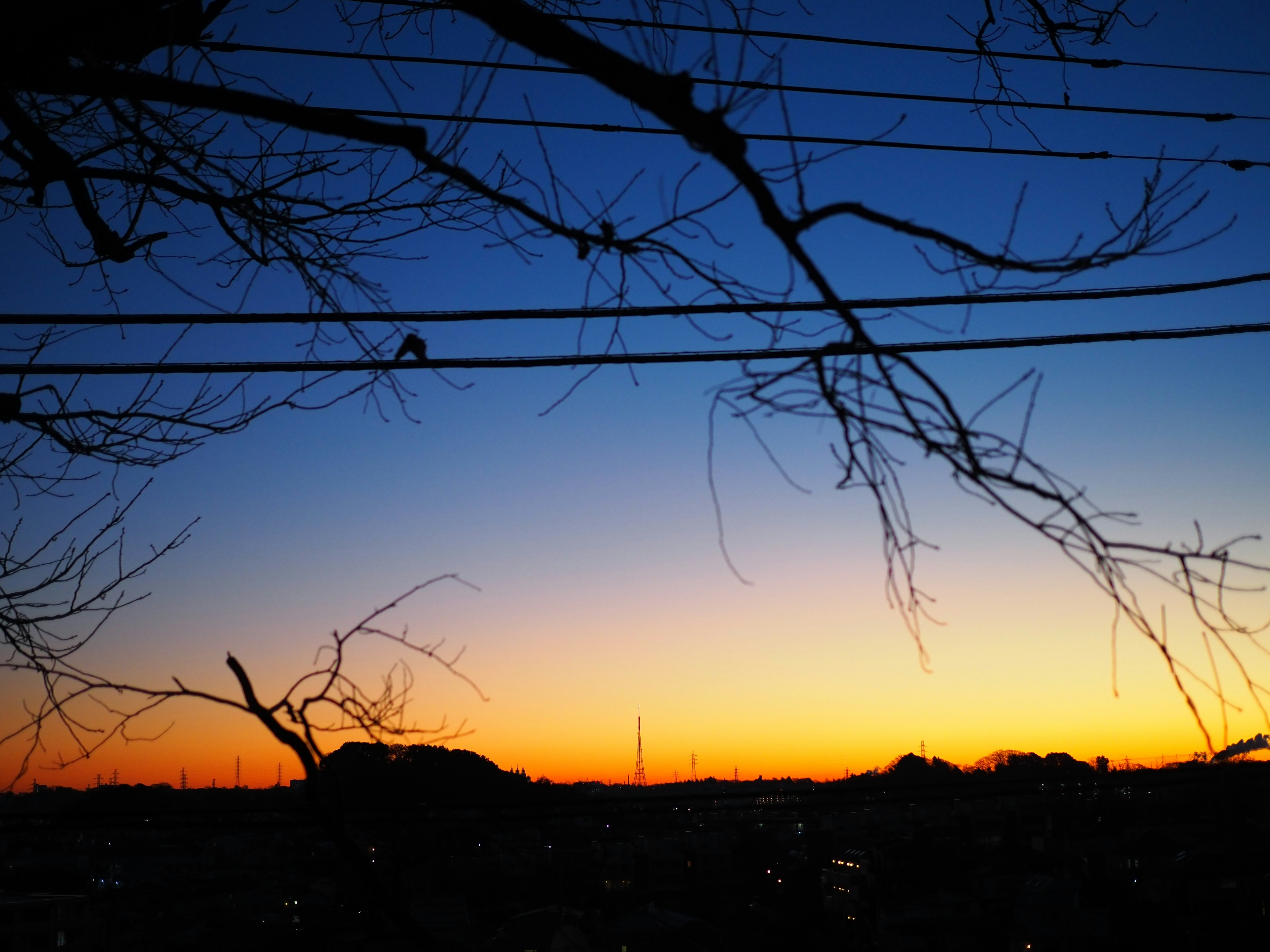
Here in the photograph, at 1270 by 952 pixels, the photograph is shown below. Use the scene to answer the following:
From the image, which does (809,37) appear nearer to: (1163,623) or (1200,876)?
(1163,623)

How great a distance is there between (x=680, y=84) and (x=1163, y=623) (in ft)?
6.15

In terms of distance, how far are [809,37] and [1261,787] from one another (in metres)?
4.50

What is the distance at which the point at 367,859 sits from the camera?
3.17 meters

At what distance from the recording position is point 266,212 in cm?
427

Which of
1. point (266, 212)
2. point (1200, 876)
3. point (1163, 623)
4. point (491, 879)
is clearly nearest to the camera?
point (1163, 623)

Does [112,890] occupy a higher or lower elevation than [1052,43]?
lower

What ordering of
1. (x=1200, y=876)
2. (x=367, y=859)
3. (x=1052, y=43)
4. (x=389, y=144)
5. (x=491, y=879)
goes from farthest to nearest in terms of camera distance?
1. (x=1200, y=876)
2. (x=1052, y=43)
3. (x=491, y=879)
4. (x=367, y=859)
5. (x=389, y=144)

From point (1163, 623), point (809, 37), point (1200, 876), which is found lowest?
point (1200, 876)

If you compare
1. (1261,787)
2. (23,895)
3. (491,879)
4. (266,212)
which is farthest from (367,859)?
(1261,787)

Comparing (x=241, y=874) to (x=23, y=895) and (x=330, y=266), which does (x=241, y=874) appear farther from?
(x=330, y=266)

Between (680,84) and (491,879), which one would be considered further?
(491,879)

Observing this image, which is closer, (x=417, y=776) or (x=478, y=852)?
(x=478, y=852)

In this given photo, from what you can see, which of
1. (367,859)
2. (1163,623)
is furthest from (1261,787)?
(367,859)

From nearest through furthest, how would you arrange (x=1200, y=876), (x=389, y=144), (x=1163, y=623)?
(x=1163, y=623) → (x=389, y=144) → (x=1200, y=876)
